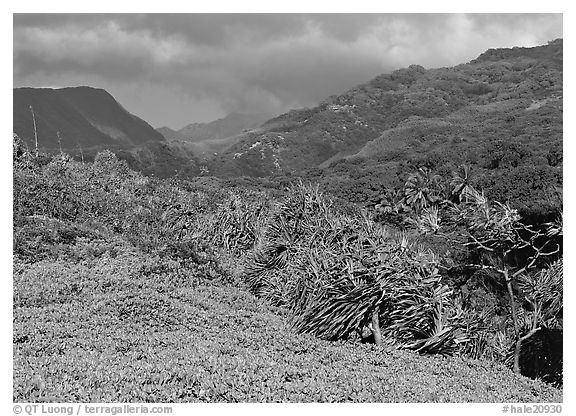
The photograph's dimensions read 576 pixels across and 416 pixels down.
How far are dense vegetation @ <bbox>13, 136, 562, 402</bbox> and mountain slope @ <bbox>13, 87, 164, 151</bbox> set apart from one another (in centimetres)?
9137

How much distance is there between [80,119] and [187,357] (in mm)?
122946

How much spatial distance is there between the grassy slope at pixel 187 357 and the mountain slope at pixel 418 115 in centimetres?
4846

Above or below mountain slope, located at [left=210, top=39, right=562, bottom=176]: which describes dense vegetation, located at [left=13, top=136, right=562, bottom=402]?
below

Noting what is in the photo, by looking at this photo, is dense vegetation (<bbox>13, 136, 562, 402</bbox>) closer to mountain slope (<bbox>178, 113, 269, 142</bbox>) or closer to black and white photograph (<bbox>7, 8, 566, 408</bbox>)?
black and white photograph (<bbox>7, 8, 566, 408</bbox>)

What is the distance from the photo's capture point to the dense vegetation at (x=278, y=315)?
22.2 ft

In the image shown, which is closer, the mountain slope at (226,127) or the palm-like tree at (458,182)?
the palm-like tree at (458,182)

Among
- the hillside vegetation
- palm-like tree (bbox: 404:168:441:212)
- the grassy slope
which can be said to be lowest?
the grassy slope

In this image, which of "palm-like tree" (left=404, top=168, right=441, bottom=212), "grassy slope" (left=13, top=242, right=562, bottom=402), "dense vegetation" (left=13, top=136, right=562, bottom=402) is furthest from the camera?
"palm-like tree" (left=404, top=168, right=441, bottom=212)

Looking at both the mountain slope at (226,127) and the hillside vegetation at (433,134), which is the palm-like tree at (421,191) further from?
the mountain slope at (226,127)

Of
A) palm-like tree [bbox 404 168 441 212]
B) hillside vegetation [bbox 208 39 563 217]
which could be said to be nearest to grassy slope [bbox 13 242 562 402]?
hillside vegetation [bbox 208 39 563 217]

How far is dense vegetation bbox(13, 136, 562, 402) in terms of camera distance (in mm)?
6758

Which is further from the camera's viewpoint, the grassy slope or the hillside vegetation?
the hillside vegetation

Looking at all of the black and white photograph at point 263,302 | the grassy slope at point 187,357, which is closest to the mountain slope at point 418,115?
the black and white photograph at point 263,302

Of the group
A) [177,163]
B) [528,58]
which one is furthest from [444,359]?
[528,58]
